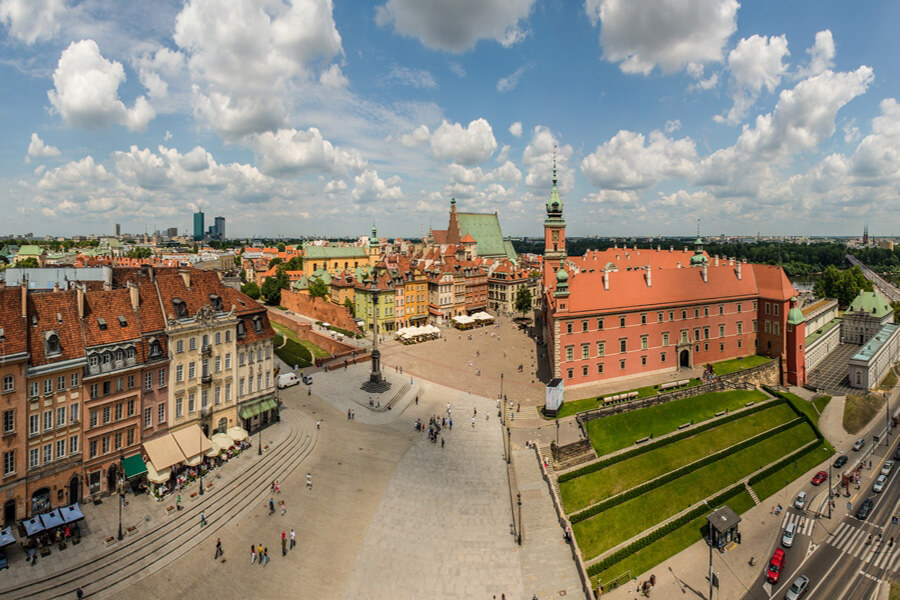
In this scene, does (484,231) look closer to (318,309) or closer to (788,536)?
(318,309)

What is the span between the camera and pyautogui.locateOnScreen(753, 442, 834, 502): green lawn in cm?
4775

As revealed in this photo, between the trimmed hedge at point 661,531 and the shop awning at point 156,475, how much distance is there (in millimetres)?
31629

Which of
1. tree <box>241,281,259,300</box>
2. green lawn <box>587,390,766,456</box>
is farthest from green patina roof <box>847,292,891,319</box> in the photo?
tree <box>241,281,259,300</box>

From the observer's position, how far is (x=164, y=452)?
37.2m

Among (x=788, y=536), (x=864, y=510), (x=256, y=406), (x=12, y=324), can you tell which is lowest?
(x=788, y=536)

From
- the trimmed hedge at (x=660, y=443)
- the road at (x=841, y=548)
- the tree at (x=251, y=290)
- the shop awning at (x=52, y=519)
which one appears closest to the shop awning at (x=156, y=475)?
the shop awning at (x=52, y=519)

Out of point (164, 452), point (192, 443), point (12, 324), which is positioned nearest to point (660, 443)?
point (192, 443)

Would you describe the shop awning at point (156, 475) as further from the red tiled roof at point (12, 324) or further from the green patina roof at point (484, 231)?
the green patina roof at point (484, 231)

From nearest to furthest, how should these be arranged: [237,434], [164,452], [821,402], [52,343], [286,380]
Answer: [52,343] → [164,452] → [237,434] → [286,380] → [821,402]

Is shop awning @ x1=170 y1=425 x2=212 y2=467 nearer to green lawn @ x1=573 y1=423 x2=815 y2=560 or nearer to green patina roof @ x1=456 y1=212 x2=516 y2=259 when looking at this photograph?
green lawn @ x1=573 y1=423 x2=815 y2=560

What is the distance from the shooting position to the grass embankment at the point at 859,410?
61.7 meters

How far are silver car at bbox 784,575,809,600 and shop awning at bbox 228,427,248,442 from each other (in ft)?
144

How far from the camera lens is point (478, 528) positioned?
1356 inches

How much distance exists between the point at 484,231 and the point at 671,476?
112 m
